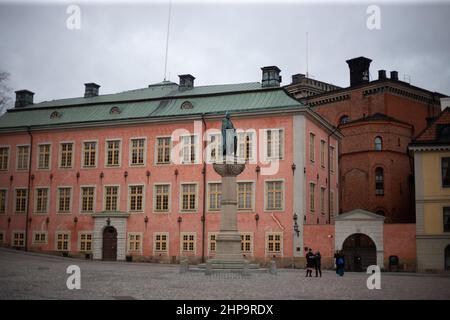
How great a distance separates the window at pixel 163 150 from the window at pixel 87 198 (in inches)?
216

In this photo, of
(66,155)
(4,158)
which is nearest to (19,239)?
(4,158)

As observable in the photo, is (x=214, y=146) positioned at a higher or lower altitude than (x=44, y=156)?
higher

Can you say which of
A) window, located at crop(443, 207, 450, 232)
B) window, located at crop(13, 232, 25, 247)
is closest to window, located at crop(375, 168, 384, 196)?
window, located at crop(443, 207, 450, 232)

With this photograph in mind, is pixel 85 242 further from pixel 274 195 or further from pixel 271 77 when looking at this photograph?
pixel 271 77

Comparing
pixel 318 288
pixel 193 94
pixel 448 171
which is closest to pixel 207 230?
pixel 193 94

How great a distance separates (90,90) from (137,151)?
10094 mm

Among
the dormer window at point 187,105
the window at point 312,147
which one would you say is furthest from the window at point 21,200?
the window at point 312,147

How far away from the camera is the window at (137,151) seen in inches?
1645

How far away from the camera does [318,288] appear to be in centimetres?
2116

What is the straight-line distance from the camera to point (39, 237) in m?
43.3

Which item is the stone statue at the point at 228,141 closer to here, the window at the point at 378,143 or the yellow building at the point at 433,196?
the yellow building at the point at 433,196
